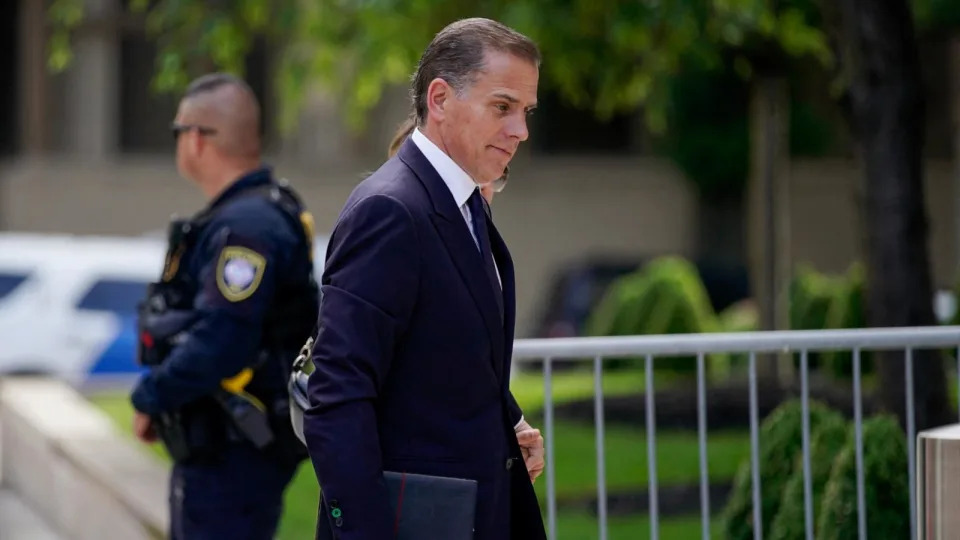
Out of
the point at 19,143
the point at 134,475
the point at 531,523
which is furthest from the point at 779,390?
the point at 19,143

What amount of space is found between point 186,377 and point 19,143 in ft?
66.7

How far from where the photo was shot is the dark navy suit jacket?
2.78 meters

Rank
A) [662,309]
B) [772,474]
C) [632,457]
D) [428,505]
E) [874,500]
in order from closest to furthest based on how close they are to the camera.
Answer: [428,505] → [874,500] → [772,474] → [632,457] → [662,309]

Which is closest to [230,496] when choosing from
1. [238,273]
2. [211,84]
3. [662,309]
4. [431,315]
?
[238,273]

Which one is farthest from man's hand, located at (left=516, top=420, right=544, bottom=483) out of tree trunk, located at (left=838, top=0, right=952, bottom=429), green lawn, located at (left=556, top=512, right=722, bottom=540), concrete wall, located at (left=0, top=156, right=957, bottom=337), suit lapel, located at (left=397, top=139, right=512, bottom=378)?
concrete wall, located at (left=0, top=156, right=957, bottom=337)

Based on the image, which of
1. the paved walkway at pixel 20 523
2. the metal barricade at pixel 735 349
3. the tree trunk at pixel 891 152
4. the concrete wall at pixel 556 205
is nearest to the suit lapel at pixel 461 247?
the metal barricade at pixel 735 349

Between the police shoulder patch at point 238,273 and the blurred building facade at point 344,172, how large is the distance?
59.8 ft

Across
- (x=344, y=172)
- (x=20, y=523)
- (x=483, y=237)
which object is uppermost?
(x=344, y=172)

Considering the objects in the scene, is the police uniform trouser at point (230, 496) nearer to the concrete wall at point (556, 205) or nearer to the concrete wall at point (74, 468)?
the concrete wall at point (74, 468)

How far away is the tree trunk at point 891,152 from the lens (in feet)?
24.6

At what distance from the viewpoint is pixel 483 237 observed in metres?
3.03

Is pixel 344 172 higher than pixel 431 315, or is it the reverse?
pixel 344 172

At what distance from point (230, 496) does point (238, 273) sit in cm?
63

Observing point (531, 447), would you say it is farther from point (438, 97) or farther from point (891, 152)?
point (891, 152)
